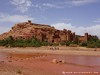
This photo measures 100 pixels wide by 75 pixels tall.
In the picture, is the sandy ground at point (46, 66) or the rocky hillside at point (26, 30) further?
the rocky hillside at point (26, 30)

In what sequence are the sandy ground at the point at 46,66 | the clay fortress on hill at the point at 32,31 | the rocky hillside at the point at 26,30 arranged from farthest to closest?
1. the rocky hillside at the point at 26,30
2. the clay fortress on hill at the point at 32,31
3. the sandy ground at the point at 46,66

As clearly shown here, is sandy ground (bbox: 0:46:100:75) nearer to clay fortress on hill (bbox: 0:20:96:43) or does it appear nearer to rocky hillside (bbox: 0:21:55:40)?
clay fortress on hill (bbox: 0:20:96:43)

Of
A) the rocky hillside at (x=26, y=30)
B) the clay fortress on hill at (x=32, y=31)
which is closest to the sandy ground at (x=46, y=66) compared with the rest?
the clay fortress on hill at (x=32, y=31)

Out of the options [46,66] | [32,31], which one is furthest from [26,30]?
[46,66]

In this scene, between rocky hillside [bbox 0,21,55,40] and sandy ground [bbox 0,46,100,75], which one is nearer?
sandy ground [bbox 0,46,100,75]

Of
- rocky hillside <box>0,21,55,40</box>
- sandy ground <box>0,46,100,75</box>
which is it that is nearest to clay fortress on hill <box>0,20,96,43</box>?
rocky hillside <box>0,21,55,40</box>

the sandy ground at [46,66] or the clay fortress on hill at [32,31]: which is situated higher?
the clay fortress on hill at [32,31]

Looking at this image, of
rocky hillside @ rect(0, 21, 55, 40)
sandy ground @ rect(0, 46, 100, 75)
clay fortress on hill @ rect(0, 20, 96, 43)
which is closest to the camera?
sandy ground @ rect(0, 46, 100, 75)

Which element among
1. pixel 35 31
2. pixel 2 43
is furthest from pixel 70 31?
pixel 2 43

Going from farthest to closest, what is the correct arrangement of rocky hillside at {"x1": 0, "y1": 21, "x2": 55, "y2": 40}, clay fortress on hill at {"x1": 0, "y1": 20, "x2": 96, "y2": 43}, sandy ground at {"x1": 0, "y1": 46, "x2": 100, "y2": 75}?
rocky hillside at {"x1": 0, "y1": 21, "x2": 55, "y2": 40}, clay fortress on hill at {"x1": 0, "y1": 20, "x2": 96, "y2": 43}, sandy ground at {"x1": 0, "y1": 46, "x2": 100, "y2": 75}

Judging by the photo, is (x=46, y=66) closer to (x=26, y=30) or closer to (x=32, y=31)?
(x=32, y=31)

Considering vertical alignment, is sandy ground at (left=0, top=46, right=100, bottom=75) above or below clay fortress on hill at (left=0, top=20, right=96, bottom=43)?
below

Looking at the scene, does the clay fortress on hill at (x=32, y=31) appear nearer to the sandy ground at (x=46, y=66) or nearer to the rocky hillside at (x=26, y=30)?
the rocky hillside at (x=26, y=30)

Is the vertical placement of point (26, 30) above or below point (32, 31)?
above
